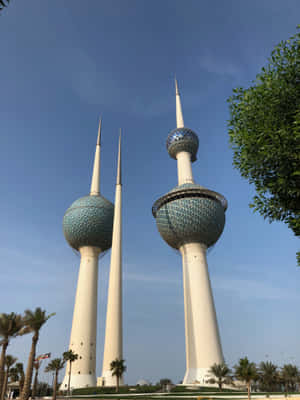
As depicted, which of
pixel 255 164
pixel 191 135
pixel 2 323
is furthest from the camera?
pixel 191 135

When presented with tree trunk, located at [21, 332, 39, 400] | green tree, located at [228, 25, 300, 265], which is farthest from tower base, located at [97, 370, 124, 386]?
green tree, located at [228, 25, 300, 265]

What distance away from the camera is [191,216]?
2736 inches

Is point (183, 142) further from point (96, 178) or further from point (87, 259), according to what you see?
point (87, 259)

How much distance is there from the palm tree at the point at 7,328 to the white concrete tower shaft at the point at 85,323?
42.8 metres

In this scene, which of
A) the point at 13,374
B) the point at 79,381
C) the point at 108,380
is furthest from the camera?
the point at 79,381

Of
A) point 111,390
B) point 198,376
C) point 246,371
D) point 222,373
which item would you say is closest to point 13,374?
point 111,390

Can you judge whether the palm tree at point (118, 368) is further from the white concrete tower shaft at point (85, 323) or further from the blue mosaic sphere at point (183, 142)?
the blue mosaic sphere at point (183, 142)

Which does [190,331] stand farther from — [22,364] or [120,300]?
[22,364]

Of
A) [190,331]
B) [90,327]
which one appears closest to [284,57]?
[190,331]

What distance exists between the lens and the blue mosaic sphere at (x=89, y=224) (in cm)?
7488

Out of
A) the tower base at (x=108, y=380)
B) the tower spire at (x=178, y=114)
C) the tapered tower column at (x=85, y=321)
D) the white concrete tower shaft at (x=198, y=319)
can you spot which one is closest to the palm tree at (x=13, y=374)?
the tapered tower column at (x=85, y=321)

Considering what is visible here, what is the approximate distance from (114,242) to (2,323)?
144ft

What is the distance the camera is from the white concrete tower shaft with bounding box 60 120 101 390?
62375 millimetres

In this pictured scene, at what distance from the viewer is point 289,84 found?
1594 cm
